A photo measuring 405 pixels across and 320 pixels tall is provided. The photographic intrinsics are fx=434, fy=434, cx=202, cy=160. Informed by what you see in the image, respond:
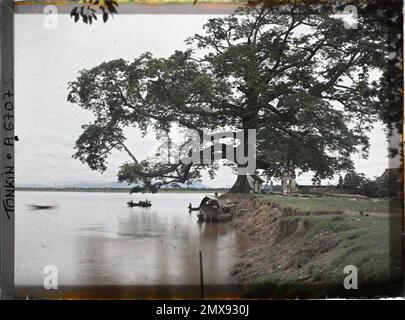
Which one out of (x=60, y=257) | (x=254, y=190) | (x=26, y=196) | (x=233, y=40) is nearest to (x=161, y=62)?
(x=233, y=40)

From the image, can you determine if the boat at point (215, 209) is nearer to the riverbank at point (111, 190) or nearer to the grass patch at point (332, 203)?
the riverbank at point (111, 190)

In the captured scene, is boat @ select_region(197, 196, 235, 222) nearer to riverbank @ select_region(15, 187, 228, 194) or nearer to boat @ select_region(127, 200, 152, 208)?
riverbank @ select_region(15, 187, 228, 194)

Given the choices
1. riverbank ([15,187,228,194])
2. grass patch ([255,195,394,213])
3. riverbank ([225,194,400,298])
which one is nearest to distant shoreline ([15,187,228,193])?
riverbank ([15,187,228,194])

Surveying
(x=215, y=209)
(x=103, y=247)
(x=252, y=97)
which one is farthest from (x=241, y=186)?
(x=103, y=247)

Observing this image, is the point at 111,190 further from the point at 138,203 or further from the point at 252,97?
the point at 252,97

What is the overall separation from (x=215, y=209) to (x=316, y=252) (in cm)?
77

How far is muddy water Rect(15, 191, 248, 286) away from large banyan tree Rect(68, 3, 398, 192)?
31 centimetres

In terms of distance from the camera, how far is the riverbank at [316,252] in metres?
3.02

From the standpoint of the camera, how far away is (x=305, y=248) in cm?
305

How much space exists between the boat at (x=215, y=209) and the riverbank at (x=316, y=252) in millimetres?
65

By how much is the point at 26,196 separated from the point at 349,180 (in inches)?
91.3

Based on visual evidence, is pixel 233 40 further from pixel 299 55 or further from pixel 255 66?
pixel 299 55

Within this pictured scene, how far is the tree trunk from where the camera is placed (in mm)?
3129

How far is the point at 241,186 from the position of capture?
3.14 metres
